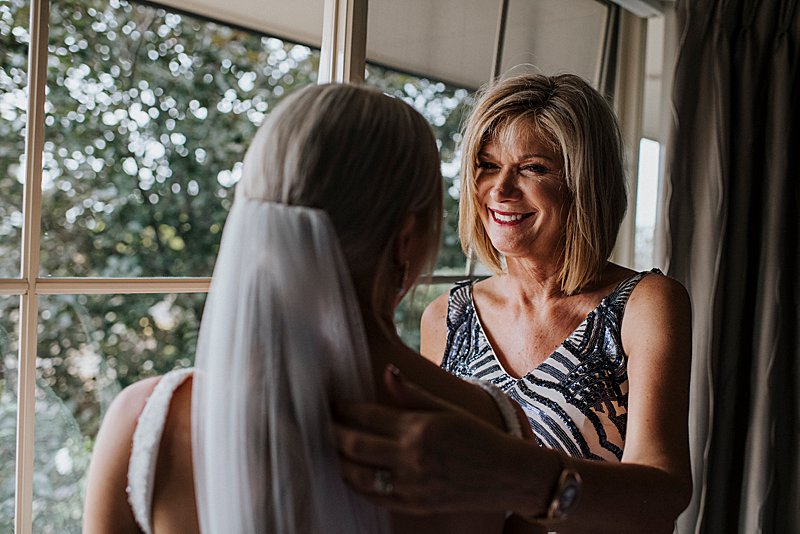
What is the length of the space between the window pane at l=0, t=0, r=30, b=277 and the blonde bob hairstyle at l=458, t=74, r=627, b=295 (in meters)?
0.97

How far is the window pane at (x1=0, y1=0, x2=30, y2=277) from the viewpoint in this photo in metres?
1.64

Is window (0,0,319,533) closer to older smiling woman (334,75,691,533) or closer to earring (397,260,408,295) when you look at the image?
older smiling woman (334,75,691,533)

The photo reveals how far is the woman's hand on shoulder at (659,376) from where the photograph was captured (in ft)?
4.38

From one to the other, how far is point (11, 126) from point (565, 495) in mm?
1370

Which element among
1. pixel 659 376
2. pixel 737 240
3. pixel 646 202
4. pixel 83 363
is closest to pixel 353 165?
pixel 659 376

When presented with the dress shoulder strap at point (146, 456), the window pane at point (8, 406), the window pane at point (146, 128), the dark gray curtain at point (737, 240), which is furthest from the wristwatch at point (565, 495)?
the dark gray curtain at point (737, 240)

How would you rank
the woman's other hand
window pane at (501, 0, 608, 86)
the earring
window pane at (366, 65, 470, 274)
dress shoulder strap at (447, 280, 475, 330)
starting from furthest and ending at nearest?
window pane at (501, 0, 608, 86) → window pane at (366, 65, 470, 274) → dress shoulder strap at (447, 280, 475, 330) → the earring → the woman's other hand

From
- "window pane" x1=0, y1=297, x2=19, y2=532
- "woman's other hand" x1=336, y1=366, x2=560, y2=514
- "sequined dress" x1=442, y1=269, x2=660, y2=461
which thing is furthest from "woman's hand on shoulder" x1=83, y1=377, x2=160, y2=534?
"sequined dress" x1=442, y1=269, x2=660, y2=461

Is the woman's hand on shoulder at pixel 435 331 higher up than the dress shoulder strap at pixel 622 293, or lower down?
lower down

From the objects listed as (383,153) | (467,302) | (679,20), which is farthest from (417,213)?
(679,20)

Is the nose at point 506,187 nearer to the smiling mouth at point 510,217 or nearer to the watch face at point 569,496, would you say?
the smiling mouth at point 510,217

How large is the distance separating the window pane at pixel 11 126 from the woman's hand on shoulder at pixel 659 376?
1278mm

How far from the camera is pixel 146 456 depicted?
2.72ft

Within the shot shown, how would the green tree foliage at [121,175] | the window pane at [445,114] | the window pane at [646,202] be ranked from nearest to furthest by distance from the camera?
the green tree foliage at [121,175] < the window pane at [445,114] < the window pane at [646,202]
